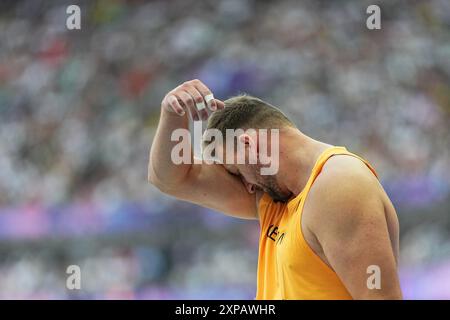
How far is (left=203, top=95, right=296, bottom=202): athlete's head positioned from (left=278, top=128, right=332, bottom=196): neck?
2 centimetres

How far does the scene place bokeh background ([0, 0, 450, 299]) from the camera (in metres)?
3.50

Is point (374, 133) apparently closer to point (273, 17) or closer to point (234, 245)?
point (234, 245)

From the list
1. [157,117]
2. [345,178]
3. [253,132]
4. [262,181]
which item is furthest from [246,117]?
[157,117]

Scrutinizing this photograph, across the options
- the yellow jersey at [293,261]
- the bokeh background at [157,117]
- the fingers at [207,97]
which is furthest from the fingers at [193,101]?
the bokeh background at [157,117]

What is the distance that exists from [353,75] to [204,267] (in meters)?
1.40

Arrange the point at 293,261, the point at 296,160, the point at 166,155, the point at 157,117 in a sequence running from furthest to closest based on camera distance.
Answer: the point at 157,117 < the point at 166,155 < the point at 296,160 < the point at 293,261

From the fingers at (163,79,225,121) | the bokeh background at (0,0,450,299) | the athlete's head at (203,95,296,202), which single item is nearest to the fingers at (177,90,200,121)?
the fingers at (163,79,225,121)

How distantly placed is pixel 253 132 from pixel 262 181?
0.12 metres

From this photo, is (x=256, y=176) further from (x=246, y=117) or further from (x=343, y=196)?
(x=343, y=196)

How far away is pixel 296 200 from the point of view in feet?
4.76

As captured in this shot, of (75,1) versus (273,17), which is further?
(75,1)

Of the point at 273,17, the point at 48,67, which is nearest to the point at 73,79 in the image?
the point at 48,67

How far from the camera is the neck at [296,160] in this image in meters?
1.49

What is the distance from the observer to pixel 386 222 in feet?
4.34
